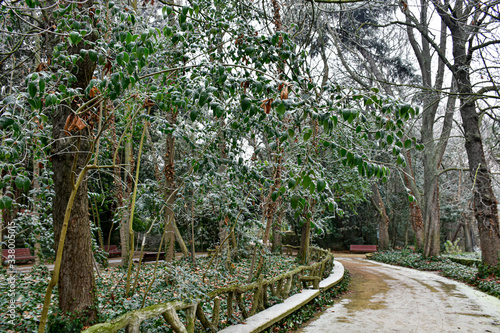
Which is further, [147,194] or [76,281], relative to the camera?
[147,194]

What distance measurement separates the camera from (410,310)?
287 inches

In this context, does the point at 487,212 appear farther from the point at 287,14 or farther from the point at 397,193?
the point at 397,193

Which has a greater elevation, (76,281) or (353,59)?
(353,59)

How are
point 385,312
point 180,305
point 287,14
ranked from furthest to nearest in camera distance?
1. point 287,14
2. point 385,312
3. point 180,305

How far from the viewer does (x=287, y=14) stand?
29.8 ft

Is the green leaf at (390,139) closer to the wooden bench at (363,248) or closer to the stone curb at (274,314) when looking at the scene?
the stone curb at (274,314)

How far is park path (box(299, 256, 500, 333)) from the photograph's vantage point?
6008 millimetres

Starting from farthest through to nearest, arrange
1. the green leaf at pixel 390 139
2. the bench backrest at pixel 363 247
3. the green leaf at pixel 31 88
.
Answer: the bench backrest at pixel 363 247, the green leaf at pixel 390 139, the green leaf at pixel 31 88

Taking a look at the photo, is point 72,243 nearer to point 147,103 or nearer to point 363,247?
point 147,103

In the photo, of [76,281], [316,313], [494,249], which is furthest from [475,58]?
[76,281]

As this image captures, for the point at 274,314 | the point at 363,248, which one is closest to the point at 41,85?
the point at 274,314

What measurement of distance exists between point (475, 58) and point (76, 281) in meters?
12.3

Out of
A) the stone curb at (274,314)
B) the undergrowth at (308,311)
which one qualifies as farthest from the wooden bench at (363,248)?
the stone curb at (274,314)

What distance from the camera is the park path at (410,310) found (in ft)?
19.7
